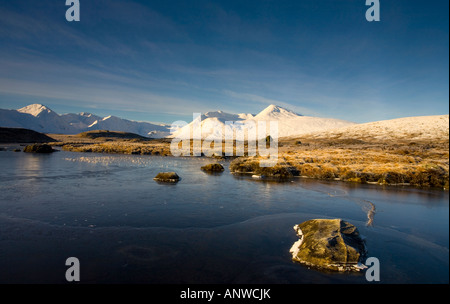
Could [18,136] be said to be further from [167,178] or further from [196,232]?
[196,232]

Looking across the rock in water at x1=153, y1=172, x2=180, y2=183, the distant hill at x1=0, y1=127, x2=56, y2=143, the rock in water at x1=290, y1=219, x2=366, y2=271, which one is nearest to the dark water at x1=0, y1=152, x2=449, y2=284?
the rock in water at x1=290, y1=219, x2=366, y2=271

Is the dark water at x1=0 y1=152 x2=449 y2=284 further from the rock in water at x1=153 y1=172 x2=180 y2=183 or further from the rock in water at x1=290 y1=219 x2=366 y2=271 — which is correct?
the rock in water at x1=153 y1=172 x2=180 y2=183

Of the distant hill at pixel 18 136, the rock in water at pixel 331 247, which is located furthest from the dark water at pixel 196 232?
the distant hill at pixel 18 136

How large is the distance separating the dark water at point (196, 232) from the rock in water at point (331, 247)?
0.49 m

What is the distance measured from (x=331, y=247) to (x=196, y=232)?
6.30 metres

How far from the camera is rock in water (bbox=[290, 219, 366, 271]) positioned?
9273 mm

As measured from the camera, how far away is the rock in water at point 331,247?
30.4 ft

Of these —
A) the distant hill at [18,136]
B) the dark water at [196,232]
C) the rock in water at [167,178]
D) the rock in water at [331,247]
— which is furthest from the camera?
the distant hill at [18,136]

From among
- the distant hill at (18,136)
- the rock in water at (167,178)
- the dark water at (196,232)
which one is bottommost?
the dark water at (196,232)

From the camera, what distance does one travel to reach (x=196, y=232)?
12.7 meters

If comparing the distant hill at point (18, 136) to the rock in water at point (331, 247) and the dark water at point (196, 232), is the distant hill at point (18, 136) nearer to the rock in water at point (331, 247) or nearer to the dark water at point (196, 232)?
the dark water at point (196, 232)

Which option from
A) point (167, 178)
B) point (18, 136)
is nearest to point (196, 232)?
point (167, 178)

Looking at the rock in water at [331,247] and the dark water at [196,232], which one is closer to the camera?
the dark water at [196,232]
